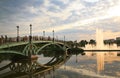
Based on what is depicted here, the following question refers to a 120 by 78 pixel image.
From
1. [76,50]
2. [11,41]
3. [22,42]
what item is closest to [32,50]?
[22,42]

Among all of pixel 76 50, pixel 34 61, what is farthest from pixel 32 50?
pixel 76 50

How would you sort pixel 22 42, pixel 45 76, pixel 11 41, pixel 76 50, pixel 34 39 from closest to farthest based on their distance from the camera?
pixel 45 76 < pixel 11 41 < pixel 22 42 < pixel 34 39 < pixel 76 50

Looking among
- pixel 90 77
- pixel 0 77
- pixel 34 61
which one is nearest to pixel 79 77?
pixel 90 77

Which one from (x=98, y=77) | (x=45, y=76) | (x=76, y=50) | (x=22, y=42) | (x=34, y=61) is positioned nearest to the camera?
(x=98, y=77)

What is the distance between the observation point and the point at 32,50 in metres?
57.2

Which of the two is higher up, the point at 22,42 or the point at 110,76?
the point at 22,42

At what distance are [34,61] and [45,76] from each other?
1956cm

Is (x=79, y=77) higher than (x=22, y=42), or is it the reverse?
(x=22, y=42)

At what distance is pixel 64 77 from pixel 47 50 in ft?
311

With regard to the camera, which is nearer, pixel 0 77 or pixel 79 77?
pixel 79 77

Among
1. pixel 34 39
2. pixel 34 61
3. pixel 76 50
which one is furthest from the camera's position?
pixel 76 50

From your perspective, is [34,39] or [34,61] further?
[34,39]

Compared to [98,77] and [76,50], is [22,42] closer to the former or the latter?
[98,77]

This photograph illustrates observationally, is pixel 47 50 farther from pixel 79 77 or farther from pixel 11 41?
pixel 79 77
